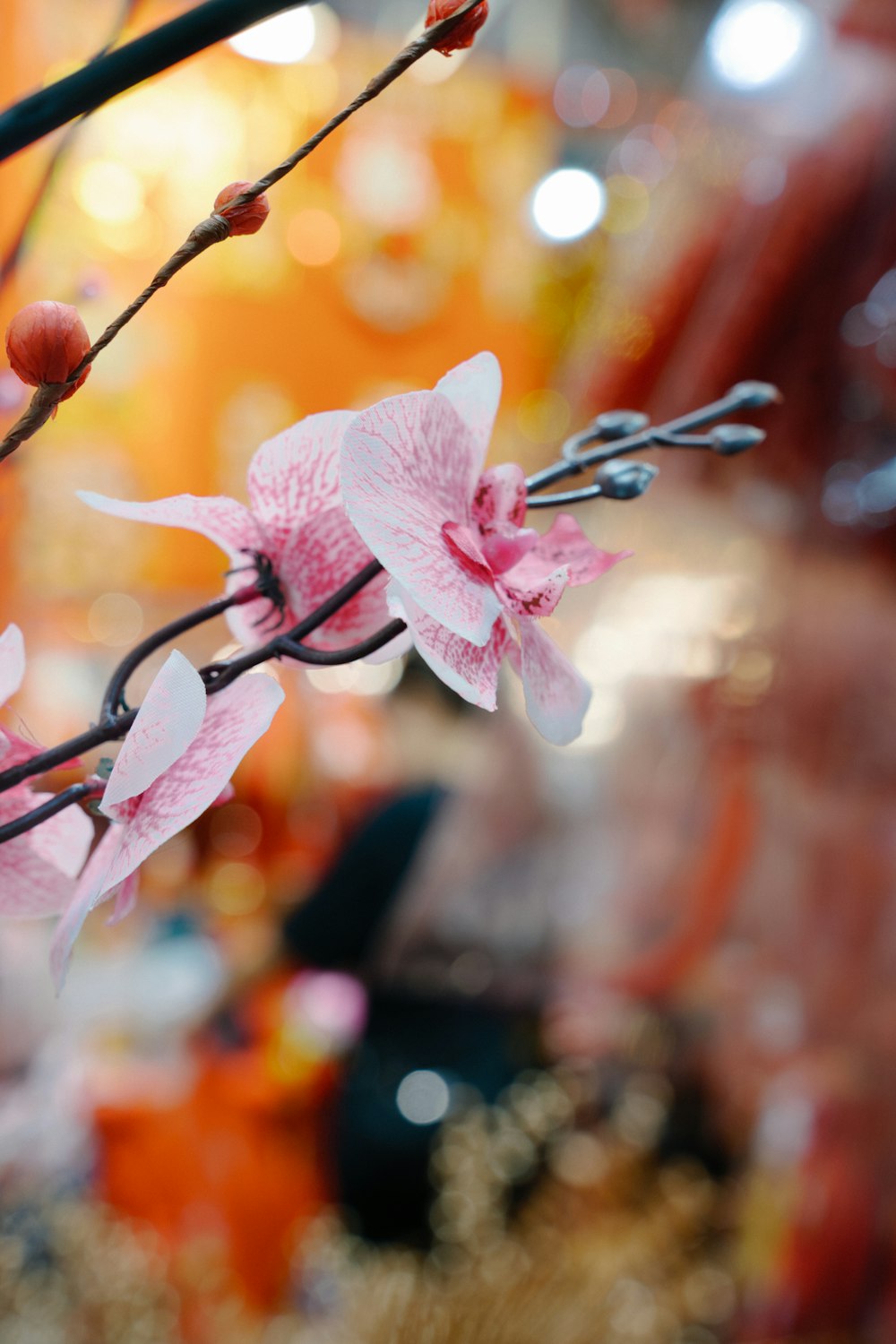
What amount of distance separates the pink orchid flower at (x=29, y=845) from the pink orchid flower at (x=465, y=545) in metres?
0.09

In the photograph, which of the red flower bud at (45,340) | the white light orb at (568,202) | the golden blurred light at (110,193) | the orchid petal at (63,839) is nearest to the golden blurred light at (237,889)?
the golden blurred light at (110,193)

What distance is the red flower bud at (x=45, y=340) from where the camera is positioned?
16cm

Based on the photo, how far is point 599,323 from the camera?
3.49 feet

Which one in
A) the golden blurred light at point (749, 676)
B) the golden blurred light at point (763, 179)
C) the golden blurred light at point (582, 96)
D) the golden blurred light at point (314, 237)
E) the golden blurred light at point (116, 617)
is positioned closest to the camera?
the golden blurred light at point (763, 179)

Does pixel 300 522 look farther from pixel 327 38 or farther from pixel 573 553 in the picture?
pixel 327 38

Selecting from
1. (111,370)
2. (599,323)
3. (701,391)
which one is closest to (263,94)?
(111,370)

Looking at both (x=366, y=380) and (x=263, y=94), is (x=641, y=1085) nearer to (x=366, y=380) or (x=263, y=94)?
(x=366, y=380)

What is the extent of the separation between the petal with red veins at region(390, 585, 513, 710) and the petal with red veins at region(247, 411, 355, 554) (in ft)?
0.16

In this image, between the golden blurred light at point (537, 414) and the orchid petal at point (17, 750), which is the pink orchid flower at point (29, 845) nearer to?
the orchid petal at point (17, 750)

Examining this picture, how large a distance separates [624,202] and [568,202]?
319 mm

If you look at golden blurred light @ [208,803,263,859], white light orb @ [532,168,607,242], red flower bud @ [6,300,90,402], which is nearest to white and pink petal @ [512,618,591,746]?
red flower bud @ [6,300,90,402]

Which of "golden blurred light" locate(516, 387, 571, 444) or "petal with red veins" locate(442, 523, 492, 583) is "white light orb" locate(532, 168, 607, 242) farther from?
"petal with red veins" locate(442, 523, 492, 583)

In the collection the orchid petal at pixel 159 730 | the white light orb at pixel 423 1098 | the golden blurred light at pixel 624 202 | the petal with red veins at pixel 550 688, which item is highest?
the golden blurred light at pixel 624 202

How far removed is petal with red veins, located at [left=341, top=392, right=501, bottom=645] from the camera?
0.18 meters
